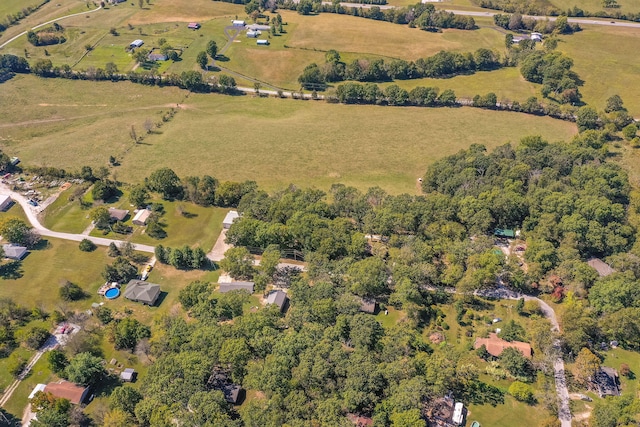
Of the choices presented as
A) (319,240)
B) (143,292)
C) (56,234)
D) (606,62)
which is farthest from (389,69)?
(56,234)

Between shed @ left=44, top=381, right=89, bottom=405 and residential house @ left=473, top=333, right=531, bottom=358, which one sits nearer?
shed @ left=44, top=381, right=89, bottom=405

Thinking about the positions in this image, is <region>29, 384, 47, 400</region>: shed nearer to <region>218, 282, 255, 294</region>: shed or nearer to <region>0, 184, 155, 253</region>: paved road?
<region>218, 282, 255, 294</region>: shed

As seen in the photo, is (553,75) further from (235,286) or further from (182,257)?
(182,257)

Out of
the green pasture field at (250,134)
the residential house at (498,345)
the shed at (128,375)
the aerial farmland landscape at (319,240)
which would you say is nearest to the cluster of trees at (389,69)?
the aerial farmland landscape at (319,240)

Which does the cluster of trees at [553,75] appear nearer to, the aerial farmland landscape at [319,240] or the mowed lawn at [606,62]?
the aerial farmland landscape at [319,240]

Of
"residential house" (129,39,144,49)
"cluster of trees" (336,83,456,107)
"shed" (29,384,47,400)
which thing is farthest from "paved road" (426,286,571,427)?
"residential house" (129,39,144,49)
